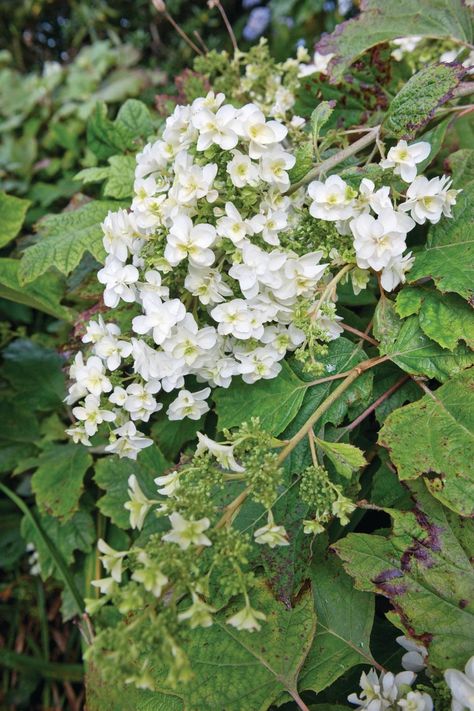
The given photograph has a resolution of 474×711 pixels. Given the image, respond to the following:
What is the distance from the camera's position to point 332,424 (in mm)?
1203

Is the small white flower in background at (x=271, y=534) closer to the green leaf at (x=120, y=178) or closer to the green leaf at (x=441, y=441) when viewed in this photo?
the green leaf at (x=441, y=441)

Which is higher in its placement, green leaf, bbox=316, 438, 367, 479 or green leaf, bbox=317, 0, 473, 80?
green leaf, bbox=317, 0, 473, 80

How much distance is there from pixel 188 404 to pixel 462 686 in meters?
0.60

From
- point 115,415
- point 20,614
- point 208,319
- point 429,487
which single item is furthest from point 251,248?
point 20,614

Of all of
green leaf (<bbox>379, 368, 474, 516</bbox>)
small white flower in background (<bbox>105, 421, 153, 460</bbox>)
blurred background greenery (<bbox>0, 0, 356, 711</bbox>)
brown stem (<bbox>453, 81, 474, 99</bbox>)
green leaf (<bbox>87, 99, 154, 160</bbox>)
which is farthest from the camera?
blurred background greenery (<bbox>0, 0, 356, 711</bbox>)

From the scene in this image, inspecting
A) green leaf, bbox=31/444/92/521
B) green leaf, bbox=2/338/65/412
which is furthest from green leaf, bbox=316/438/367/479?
green leaf, bbox=2/338/65/412

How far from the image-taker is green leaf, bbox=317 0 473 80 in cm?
134

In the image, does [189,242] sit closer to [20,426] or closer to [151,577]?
[151,577]

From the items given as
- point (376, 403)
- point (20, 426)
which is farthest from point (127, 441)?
point (20, 426)

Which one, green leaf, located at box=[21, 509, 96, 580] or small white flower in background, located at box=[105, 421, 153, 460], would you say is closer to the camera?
small white flower in background, located at box=[105, 421, 153, 460]

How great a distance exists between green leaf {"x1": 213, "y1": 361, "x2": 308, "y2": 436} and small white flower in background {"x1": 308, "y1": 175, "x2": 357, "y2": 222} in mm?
282

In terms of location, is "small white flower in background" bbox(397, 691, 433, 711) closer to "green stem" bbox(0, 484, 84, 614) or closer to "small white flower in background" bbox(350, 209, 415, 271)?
"small white flower in background" bbox(350, 209, 415, 271)

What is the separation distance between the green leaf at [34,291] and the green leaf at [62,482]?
0.37 meters

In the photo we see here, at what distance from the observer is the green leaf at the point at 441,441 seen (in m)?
0.96
